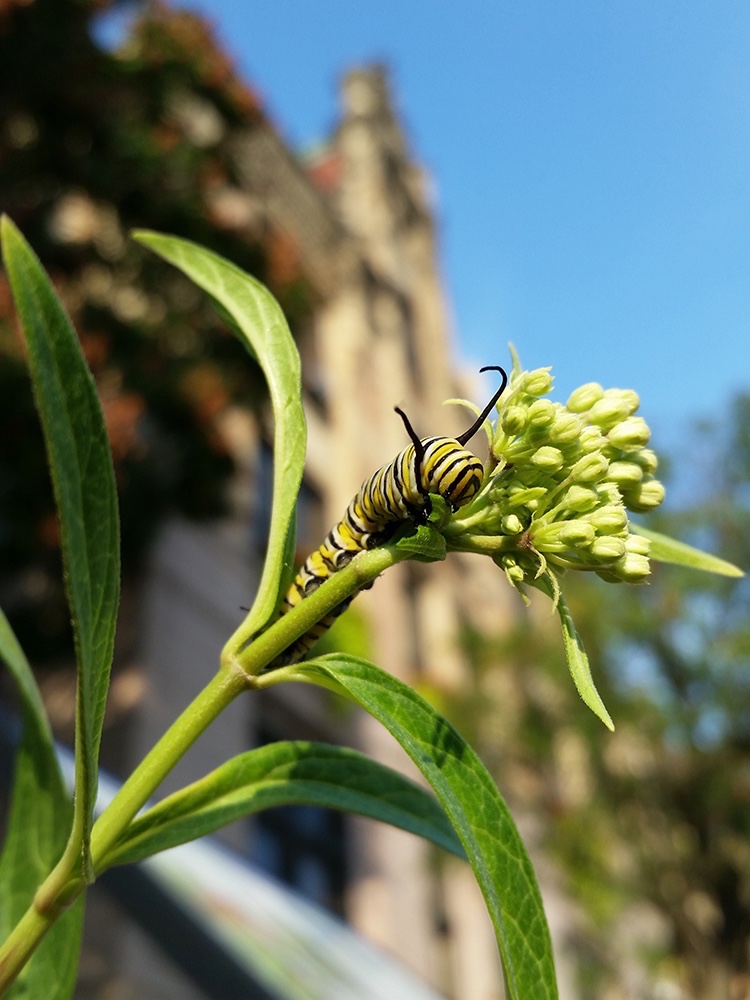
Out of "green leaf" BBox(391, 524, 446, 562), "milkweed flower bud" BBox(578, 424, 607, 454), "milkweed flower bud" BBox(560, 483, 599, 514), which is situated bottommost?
"green leaf" BBox(391, 524, 446, 562)

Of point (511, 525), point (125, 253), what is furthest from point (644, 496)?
point (125, 253)

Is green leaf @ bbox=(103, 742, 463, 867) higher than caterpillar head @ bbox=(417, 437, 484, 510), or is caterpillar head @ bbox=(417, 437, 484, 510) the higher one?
caterpillar head @ bbox=(417, 437, 484, 510)

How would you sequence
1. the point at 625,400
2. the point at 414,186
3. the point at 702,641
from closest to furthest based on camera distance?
the point at 625,400 → the point at 702,641 → the point at 414,186

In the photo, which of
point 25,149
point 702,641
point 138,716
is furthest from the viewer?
point 702,641

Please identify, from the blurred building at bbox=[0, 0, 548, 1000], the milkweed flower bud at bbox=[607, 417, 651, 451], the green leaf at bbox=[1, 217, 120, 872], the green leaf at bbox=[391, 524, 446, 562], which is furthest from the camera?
the blurred building at bbox=[0, 0, 548, 1000]

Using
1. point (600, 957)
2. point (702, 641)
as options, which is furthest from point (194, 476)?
point (600, 957)

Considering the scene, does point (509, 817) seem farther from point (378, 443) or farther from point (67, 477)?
point (378, 443)

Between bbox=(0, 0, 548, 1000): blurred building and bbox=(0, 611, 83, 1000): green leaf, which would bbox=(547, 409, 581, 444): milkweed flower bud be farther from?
bbox=(0, 0, 548, 1000): blurred building

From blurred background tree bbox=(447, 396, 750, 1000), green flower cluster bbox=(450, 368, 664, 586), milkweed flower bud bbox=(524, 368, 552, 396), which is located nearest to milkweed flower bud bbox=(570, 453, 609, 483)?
green flower cluster bbox=(450, 368, 664, 586)

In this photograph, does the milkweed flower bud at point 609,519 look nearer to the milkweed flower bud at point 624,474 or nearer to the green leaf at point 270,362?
the milkweed flower bud at point 624,474
